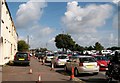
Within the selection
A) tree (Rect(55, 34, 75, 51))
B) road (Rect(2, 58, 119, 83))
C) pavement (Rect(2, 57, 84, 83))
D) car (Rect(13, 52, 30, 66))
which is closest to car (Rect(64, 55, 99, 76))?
road (Rect(2, 58, 119, 83))

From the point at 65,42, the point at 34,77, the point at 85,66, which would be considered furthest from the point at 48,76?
the point at 65,42

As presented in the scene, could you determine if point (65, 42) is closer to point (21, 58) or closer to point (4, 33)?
point (21, 58)

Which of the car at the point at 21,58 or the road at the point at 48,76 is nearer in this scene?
the road at the point at 48,76

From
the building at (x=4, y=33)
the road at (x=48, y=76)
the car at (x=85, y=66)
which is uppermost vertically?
the building at (x=4, y=33)

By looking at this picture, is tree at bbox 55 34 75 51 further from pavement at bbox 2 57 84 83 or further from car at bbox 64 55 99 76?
car at bbox 64 55 99 76

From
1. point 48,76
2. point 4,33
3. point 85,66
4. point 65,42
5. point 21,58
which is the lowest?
point 48,76

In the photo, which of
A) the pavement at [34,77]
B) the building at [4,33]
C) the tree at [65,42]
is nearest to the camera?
the pavement at [34,77]

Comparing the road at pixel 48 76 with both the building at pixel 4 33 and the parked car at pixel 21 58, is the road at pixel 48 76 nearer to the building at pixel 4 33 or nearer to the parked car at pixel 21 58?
the building at pixel 4 33

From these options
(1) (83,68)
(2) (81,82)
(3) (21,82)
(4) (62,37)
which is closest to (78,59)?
(1) (83,68)

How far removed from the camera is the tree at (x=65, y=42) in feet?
282

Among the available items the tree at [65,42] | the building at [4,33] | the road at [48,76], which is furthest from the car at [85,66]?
the tree at [65,42]

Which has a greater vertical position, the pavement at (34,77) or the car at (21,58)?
the car at (21,58)

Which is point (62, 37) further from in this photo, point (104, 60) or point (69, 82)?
point (69, 82)

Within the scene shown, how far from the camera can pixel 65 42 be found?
86.5m
